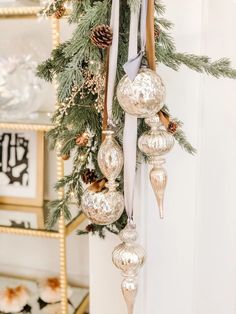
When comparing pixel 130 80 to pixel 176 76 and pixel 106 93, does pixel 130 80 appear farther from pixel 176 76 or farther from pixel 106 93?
pixel 176 76

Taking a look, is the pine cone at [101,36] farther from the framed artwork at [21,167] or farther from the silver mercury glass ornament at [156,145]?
the framed artwork at [21,167]

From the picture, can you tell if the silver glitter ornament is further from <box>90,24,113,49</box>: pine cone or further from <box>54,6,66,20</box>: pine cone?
<box>54,6,66,20</box>: pine cone

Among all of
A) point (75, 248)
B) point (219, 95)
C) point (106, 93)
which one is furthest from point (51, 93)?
point (106, 93)

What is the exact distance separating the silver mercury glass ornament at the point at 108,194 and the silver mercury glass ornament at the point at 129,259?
49 mm

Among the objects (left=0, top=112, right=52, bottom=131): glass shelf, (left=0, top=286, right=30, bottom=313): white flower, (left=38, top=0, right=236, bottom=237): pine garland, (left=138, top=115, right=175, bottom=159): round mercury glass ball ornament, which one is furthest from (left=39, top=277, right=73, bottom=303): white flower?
(left=138, top=115, right=175, bottom=159): round mercury glass ball ornament

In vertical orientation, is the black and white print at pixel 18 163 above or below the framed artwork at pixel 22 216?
above

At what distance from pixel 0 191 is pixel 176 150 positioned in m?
0.96

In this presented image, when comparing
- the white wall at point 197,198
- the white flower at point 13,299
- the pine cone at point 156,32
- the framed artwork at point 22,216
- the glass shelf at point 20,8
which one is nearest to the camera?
the pine cone at point 156,32

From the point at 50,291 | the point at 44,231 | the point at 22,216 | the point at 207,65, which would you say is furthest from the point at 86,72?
the point at 50,291

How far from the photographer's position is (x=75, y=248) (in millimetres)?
1740

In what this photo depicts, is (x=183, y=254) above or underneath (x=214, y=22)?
underneath

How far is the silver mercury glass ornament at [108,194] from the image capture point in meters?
0.66

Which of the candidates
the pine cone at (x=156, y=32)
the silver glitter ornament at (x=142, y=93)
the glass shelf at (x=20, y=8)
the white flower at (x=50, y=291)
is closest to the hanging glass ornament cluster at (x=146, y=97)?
the silver glitter ornament at (x=142, y=93)

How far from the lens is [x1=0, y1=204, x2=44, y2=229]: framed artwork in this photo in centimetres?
147
